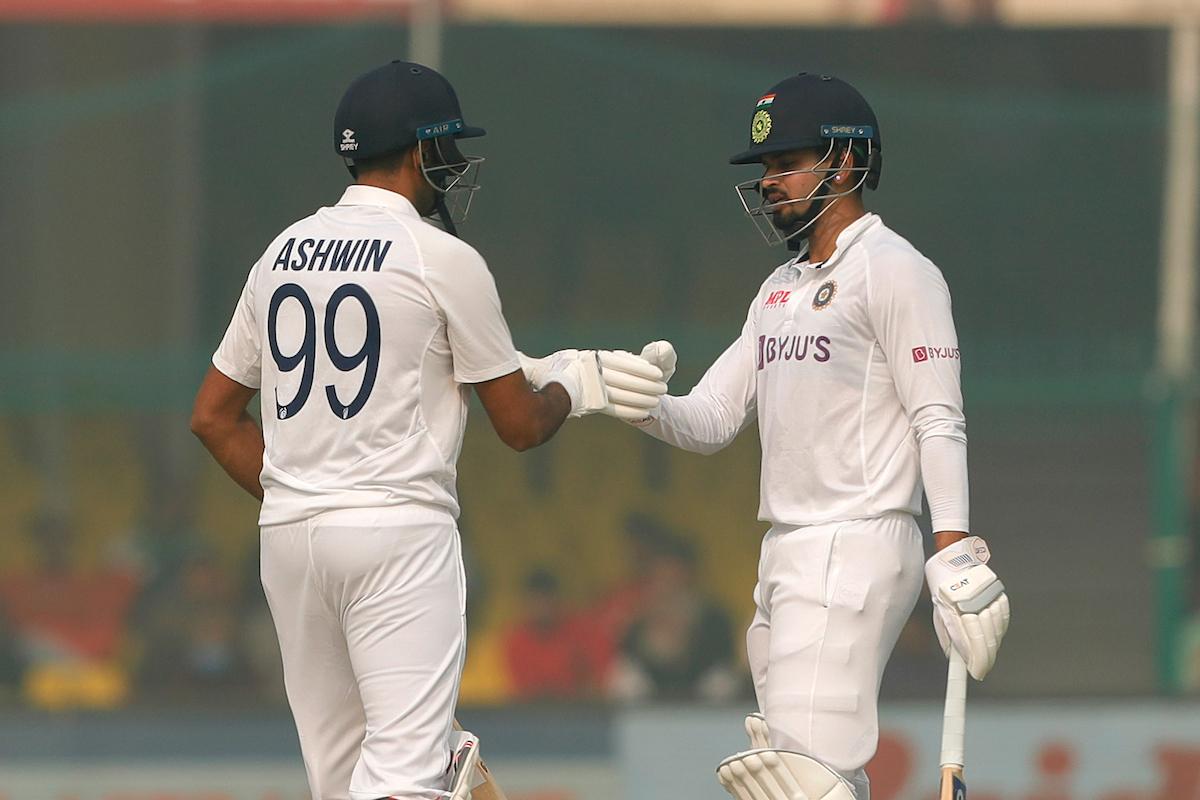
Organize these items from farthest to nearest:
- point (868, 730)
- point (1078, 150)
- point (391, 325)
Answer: point (1078, 150) → point (868, 730) → point (391, 325)

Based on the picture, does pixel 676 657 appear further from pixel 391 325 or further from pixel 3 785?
pixel 391 325

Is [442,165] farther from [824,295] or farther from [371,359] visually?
[824,295]

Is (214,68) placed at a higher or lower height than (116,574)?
higher

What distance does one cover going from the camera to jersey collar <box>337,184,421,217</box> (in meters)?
4.55

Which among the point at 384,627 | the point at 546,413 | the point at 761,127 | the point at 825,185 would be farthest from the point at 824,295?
the point at 384,627

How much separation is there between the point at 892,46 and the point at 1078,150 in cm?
88

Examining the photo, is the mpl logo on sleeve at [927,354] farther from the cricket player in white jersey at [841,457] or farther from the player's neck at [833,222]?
the player's neck at [833,222]

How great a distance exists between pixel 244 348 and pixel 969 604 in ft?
5.41

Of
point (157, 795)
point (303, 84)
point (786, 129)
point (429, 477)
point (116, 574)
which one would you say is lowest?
point (157, 795)

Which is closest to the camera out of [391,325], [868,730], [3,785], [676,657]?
[391,325]

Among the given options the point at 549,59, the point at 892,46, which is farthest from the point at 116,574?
the point at 892,46

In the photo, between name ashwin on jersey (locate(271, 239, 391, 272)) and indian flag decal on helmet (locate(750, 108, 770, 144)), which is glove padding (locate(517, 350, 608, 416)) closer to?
name ashwin on jersey (locate(271, 239, 391, 272))

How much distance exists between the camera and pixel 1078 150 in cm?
886

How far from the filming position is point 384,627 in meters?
4.37
